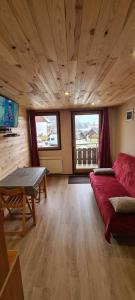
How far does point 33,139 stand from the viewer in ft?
15.8

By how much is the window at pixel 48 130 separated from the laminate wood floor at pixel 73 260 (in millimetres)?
2505

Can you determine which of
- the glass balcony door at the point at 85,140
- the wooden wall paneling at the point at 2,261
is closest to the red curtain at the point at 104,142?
the glass balcony door at the point at 85,140

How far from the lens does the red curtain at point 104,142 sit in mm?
4688

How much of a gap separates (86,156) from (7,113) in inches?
124

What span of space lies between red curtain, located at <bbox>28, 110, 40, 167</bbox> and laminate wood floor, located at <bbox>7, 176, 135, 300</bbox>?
87.2 inches

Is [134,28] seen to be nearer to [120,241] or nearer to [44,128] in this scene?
[120,241]

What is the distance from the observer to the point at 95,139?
5.13m

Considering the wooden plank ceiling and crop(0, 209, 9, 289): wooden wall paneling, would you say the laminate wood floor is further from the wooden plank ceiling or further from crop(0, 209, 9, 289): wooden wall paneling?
the wooden plank ceiling

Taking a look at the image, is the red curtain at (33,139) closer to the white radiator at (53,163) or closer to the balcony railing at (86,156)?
the white radiator at (53,163)

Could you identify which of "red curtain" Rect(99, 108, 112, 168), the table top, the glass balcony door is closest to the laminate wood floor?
the table top

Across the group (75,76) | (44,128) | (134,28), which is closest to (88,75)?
(75,76)

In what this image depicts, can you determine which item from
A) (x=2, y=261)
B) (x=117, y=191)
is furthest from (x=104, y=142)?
(x=2, y=261)

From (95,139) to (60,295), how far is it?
4.11 metres

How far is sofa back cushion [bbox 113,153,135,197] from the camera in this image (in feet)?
8.95
